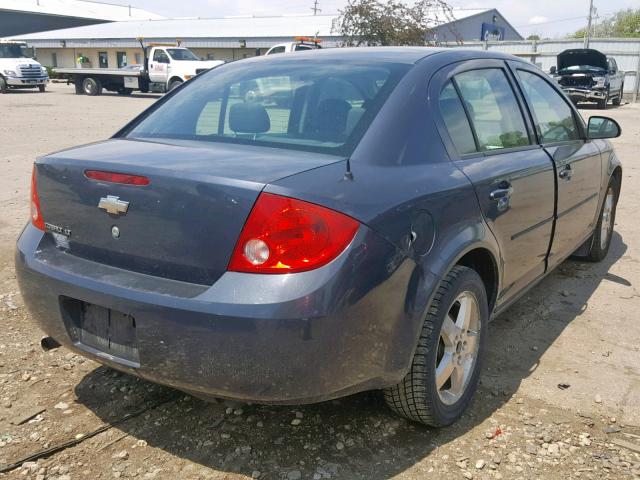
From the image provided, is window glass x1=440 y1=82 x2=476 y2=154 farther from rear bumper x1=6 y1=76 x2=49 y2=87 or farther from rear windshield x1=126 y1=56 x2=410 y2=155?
rear bumper x1=6 y1=76 x2=49 y2=87

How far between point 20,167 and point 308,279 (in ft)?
27.2

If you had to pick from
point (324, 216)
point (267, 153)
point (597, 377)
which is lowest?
point (597, 377)

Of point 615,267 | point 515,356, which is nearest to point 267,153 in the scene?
point 515,356

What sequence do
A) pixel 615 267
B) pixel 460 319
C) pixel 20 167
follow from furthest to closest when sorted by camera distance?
pixel 20 167 → pixel 615 267 → pixel 460 319

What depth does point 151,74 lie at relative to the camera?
2709 cm

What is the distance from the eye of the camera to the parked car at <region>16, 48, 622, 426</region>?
215 centimetres

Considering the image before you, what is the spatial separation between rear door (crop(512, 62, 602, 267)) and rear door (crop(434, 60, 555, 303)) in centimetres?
18

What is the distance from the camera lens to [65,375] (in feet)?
10.7

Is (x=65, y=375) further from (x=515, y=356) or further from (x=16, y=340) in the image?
(x=515, y=356)

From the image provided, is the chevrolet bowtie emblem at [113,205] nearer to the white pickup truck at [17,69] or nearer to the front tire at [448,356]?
the front tire at [448,356]

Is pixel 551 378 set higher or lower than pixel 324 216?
lower

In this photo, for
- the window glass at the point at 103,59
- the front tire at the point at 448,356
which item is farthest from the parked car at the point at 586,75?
the window glass at the point at 103,59

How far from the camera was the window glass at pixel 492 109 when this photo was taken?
3.14 m

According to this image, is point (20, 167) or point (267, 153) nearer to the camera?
point (267, 153)
